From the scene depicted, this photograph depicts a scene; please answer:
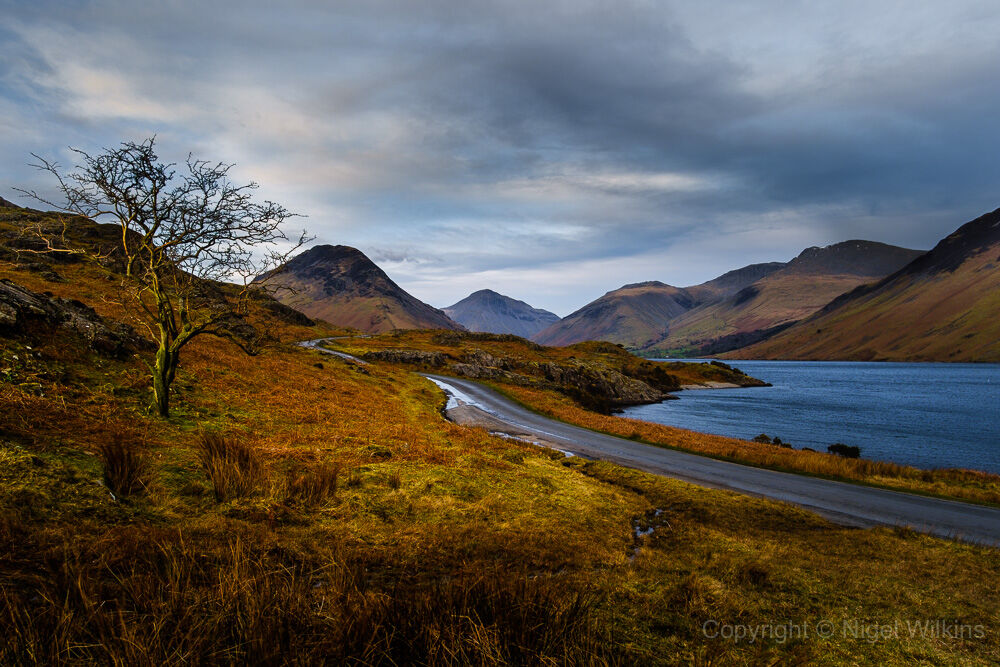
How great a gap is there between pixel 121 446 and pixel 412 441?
10042 mm

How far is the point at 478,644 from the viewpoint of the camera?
3.46 m

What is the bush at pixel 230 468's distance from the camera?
28.9 feet

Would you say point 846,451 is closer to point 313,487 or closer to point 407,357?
point 313,487

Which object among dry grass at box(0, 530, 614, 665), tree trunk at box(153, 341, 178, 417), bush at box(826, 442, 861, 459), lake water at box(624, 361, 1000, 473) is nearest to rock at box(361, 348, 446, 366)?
lake water at box(624, 361, 1000, 473)

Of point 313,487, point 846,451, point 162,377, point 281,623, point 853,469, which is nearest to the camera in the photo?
point 281,623

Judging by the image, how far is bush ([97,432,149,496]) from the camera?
25.9 ft

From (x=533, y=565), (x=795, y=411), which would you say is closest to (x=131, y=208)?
(x=533, y=565)

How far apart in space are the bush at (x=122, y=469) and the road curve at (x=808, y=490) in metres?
18.4

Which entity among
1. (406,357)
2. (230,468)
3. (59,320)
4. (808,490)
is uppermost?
(59,320)

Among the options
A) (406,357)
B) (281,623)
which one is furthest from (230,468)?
(406,357)

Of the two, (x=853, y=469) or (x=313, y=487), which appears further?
(x=853, y=469)

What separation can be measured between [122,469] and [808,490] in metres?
23.3

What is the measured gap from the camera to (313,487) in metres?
9.61

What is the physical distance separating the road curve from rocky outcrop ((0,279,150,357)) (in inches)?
831
